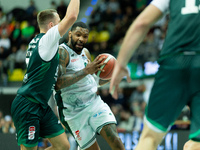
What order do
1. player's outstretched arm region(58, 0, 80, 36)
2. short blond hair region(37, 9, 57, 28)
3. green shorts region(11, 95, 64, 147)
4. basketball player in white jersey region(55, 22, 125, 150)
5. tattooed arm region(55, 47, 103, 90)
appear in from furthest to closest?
basketball player in white jersey region(55, 22, 125, 150), short blond hair region(37, 9, 57, 28), tattooed arm region(55, 47, 103, 90), green shorts region(11, 95, 64, 147), player's outstretched arm region(58, 0, 80, 36)

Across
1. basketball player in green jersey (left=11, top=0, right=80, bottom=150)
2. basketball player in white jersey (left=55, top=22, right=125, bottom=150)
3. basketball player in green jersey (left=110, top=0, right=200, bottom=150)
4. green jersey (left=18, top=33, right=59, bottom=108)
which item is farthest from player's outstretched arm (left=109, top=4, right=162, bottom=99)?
basketball player in white jersey (left=55, top=22, right=125, bottom=150)

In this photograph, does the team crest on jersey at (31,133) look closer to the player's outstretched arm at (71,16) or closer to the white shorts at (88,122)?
the white shorts at (88,122)

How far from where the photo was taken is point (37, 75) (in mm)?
4727

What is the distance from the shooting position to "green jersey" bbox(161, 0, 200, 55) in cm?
286

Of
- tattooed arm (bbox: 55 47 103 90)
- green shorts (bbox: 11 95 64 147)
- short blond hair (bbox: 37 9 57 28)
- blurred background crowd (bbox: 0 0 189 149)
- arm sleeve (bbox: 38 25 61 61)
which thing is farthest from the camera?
blurred background crowd (bbox: 0 0 189 149)

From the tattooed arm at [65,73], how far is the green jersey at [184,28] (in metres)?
1.97

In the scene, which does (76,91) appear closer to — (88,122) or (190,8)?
(88,122)

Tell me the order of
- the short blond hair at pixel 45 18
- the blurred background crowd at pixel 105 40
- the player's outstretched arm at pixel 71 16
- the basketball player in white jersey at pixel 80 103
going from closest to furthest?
the player's outstretched arm at pixel 71 16 → the short blond hair at pixel 45 18 → the basketball player in white jersey at pixel 80 103 → the blurred background crowd at pixel 105 40

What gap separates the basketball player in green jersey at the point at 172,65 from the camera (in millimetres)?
2865

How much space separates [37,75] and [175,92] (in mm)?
2365

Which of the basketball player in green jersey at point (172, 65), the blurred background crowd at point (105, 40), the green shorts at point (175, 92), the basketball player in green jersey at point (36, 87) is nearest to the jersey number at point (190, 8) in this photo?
the basketball player in green jersey at point (172, 65)

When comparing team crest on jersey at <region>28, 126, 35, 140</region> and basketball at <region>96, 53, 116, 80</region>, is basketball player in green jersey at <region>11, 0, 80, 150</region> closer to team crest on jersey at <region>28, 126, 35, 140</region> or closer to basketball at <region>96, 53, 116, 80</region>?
team crest on jersey at <region>28, 126, 35, 140</region>

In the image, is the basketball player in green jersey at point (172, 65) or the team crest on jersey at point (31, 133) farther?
the team crest on jersey at point (31, 133)

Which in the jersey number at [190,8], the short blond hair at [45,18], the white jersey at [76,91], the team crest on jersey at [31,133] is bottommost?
the team crest on jersey at [31,133]
